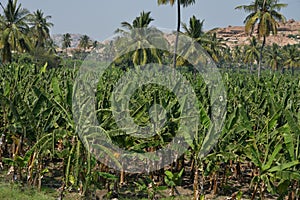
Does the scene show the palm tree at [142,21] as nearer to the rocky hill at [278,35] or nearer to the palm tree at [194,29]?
the palm tree at [194,29]

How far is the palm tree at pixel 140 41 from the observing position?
3347 cm

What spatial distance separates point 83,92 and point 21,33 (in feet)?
89.4

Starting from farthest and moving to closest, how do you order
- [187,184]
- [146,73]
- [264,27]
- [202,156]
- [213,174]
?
[264,27], [146,73], [187,184], [213,174], [202,156]

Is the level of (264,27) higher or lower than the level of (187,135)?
higher

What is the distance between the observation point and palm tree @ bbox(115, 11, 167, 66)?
3347 centimetres

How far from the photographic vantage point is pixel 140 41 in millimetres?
34688

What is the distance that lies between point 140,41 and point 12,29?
38.3ft

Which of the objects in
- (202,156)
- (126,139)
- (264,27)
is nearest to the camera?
(202,156)

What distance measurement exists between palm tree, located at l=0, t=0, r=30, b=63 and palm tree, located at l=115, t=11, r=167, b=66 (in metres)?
8.44

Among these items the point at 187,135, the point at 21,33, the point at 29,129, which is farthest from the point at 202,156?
the point at 21,33

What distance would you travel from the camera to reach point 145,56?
32.7 meters

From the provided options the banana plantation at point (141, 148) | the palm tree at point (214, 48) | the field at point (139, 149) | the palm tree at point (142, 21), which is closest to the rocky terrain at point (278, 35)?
the palm tree at point (214, 48)

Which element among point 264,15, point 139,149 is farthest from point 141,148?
point 264,15

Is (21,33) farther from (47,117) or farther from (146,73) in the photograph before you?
(47,117)
